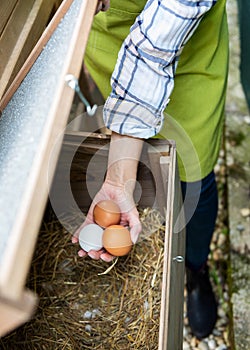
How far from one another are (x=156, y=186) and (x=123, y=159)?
169 millimetres

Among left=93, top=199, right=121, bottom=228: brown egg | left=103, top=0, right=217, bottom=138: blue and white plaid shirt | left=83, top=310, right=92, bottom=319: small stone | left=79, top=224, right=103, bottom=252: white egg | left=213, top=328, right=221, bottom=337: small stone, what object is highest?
left=103, top=0, right=217, bottom=138: blue and white plaid shirt

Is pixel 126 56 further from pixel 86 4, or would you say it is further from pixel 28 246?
pixel 28 246

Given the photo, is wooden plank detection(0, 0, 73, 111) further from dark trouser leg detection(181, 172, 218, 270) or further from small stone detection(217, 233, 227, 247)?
small stone detection(217, 233, 227, 247)

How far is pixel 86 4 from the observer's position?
0.80 metres

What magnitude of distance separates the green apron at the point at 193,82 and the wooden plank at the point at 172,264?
131 millimetres

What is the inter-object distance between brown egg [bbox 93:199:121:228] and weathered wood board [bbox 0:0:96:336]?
37 cm

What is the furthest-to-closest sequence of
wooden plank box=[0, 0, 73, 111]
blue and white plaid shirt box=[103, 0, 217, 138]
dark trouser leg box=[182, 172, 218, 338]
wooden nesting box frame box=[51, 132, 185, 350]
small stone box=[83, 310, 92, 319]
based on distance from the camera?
dark trouser leg box=[182, 172, 218, 338], small stone box=[83, 310, 92, 319], wooden nesting box frame box=[51, 132, 185, 350], blue and white plaid shirt box=[103, 0, 217, 138], wooden plank box=[0, 0, 73, 111]

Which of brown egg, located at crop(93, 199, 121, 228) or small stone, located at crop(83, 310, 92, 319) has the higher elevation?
brown egg, located at crop(93, 199, 121, 228)

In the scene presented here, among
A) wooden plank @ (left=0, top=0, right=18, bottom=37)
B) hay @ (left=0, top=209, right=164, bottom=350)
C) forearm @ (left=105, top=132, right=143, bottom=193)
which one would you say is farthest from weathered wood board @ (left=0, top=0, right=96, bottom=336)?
hay @ (left=0, top=209, right=164, bottom=350)

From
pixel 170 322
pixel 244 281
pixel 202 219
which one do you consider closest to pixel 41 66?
pixel 170 322

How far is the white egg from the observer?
1.23m

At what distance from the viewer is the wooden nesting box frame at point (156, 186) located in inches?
42.1

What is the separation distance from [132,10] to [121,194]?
0.40 meters

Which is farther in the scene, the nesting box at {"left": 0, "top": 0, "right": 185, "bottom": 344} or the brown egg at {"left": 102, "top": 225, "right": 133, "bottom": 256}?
the brown egg at {"left": 102, "top": 225, "right": 133, "bottom": 256}
